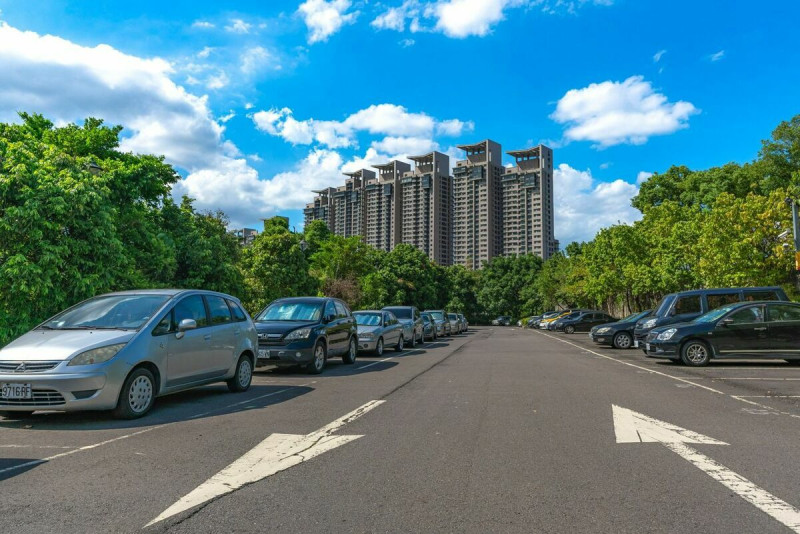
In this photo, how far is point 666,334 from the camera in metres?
14.6

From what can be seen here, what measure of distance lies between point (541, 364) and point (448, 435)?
9.43 meters

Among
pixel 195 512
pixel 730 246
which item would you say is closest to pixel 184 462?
pixel 195 512

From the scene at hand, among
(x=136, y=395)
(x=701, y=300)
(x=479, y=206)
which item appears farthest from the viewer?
(x=479, y=206)

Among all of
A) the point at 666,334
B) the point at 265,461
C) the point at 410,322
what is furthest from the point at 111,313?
the point at 410,322

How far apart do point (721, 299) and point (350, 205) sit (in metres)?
109

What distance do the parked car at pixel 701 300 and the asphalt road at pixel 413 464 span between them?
857 centimetres

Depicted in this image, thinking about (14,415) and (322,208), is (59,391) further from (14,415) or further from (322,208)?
(322,208)

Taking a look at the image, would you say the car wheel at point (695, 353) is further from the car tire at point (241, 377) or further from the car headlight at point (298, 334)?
the car tire at point (241, 377)

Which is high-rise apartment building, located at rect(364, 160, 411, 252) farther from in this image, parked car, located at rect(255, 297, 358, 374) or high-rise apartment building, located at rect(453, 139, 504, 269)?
parked car, located at rect(255, 297, 358, 374)

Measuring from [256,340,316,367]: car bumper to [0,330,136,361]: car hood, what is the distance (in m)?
4.69

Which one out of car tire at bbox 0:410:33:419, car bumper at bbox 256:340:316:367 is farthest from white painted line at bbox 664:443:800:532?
car bumper at bbox 256:340:316:367

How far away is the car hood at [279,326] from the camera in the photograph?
12.0m

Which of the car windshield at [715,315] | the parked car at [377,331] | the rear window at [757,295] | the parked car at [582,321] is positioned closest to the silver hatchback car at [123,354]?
the parked car at [377,331]

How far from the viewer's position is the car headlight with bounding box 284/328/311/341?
11.9m
